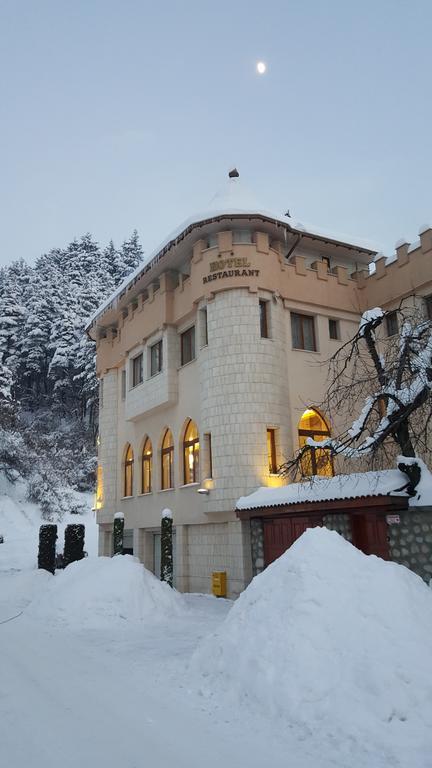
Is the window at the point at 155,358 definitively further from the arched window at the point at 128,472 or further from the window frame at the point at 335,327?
the window frame at the point at 335,327

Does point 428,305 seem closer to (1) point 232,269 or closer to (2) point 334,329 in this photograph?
(2) point 334,329

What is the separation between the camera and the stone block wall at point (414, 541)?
12086mm

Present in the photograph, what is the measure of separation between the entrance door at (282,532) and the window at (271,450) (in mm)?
1892

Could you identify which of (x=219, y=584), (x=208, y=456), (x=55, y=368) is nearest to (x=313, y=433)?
(x=208, y=456)

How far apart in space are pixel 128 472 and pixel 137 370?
15.9 feet

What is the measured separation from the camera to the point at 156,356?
2397 cm

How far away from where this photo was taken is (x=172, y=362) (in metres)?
22.1

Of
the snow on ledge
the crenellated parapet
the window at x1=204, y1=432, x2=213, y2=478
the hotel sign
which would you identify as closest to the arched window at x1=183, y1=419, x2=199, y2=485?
the window at x1=204, y1=432, x2=213, y2=478

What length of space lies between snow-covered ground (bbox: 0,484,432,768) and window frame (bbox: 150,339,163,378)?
46.2 feet

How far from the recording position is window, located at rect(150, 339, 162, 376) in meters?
23.5

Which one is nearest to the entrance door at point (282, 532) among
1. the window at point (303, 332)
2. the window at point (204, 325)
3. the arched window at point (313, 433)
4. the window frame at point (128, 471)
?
the arched window at point (313, 433)

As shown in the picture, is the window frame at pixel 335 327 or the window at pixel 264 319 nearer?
the window at pixel 264 319

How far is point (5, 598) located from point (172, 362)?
32.6ft

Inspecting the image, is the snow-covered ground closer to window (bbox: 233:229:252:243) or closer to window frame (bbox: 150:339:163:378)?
window (bbox: 233:229:252:243)
